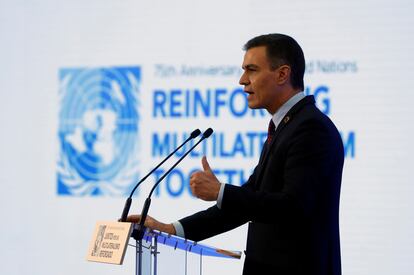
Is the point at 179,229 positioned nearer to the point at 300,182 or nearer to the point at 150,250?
the point at 150,250

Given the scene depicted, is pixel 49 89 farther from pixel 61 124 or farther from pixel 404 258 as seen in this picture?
pixel 404 258

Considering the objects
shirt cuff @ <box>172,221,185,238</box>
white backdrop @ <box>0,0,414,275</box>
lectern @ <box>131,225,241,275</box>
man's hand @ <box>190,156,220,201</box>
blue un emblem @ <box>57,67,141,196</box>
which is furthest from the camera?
blue un emblem @ <box>57,67,141,196</box>

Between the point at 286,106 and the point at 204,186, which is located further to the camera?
the point at 286,106

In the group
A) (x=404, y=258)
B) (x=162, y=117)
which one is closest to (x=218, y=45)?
(x=162, y=117)

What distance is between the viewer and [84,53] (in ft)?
17.4

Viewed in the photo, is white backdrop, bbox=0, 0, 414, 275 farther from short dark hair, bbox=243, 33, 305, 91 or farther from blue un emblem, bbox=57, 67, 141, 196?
short dark hair, bbox=243, 33, 305, 91

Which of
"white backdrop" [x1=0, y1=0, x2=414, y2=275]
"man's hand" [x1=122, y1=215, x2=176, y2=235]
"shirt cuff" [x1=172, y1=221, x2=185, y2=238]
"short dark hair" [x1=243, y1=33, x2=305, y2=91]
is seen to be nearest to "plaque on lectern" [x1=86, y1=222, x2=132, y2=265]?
"man's hand" [x1=122, y1=215, x2=176, y2=235]

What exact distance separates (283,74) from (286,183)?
0.44m

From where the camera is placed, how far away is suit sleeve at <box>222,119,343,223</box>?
8.54 ft

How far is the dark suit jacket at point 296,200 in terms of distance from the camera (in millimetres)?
2611

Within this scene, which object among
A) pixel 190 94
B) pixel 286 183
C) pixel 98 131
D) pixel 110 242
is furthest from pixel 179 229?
pixel 98 131

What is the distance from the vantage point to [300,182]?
104 inches

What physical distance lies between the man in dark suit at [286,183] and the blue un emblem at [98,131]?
2110mm

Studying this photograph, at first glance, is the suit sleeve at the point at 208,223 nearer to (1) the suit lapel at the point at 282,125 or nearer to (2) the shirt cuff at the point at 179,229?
(2) the shirt cuff at the point at 179,229
